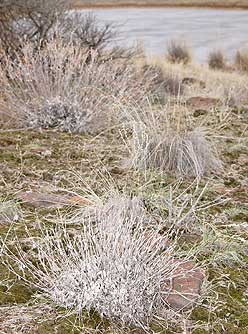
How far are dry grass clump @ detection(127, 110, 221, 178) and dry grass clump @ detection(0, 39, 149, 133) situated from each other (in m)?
0.83

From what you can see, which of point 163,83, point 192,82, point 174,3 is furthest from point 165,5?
point 163,83

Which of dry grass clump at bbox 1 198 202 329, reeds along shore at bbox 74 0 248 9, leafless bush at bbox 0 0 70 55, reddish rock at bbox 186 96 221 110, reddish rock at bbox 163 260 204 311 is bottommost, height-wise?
reeds along shore at bbox 74 0 248 9

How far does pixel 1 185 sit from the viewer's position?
15.4 feet

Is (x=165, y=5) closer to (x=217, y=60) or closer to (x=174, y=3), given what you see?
(x=174, y=3)

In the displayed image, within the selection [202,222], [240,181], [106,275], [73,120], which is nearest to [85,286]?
[106,275]

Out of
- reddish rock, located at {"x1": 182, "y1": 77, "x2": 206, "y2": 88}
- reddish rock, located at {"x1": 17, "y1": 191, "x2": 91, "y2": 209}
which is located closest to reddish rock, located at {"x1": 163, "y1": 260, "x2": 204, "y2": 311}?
reddish rock, located at {"x1": 17, "y1": 191, "x2": 91, "y2": 209}

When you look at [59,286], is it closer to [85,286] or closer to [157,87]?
[85,286]

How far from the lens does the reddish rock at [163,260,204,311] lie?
309 centimetres

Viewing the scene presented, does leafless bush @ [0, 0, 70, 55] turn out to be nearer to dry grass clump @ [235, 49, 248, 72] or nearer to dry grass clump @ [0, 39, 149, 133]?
dry grass clump @ [0, 39, 149, 133]

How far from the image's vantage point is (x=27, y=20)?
851 centimetres

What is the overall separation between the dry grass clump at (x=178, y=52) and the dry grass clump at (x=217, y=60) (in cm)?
47

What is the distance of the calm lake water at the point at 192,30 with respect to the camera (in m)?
18.2

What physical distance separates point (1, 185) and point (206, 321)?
208 cm

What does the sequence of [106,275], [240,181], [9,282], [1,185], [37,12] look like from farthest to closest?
[37,12], [240,181], [1,185], [9,282], [106,275]
